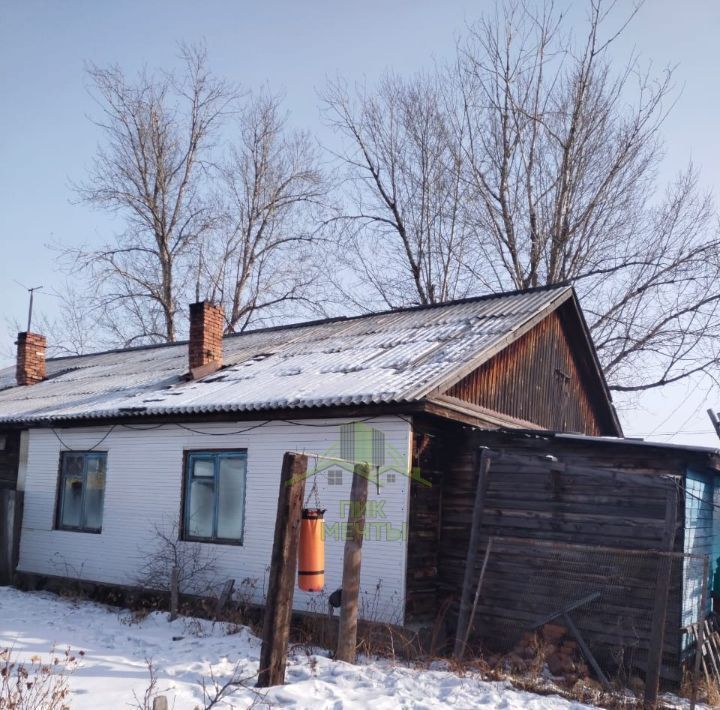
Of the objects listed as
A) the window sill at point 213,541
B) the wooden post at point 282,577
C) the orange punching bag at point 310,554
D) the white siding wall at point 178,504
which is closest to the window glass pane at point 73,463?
the white siding wall at point 178,504

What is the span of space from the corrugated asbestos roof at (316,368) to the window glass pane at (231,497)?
1.06 metres

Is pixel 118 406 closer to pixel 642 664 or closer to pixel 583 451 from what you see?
pixel 583 451

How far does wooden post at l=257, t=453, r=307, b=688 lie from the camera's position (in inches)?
299

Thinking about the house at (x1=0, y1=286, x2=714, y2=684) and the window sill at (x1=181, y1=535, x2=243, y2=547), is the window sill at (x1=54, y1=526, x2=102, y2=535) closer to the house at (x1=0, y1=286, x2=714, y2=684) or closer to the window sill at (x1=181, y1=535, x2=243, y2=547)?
the house at (x1=0, y1=286, x2=714, y2=684)

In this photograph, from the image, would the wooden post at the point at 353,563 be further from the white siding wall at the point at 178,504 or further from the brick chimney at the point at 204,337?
the brick chimney at the point at 204,337

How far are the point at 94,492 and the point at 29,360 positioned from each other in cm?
864

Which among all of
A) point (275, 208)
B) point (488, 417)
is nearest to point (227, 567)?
point (488, 417)

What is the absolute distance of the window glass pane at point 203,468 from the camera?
12724mm

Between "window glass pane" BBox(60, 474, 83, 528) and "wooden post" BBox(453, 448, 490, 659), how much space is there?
25.4 ft

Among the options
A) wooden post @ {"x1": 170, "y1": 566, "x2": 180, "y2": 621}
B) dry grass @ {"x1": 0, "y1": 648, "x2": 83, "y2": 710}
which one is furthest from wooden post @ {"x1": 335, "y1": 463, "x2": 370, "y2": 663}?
wooden post @ {"x1": 170, "y1": 566, "x2": 180, "y2": 621}

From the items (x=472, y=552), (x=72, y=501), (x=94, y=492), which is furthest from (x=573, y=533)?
(x=72, y=501)

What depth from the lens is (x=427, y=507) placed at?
1127cm

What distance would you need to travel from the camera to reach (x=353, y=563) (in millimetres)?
9188

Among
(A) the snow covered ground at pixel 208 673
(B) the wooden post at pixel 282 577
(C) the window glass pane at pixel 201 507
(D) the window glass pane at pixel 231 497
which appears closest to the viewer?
(A) the snow covered ground at pixel 208 673
